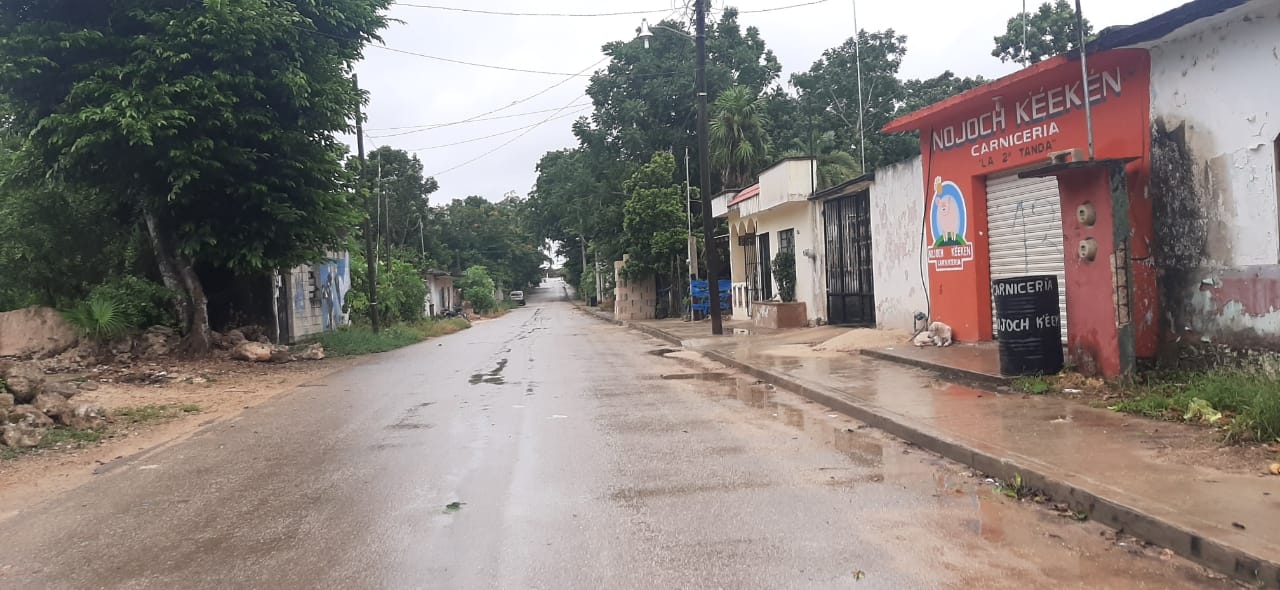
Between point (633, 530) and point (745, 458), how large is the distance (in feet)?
7.05

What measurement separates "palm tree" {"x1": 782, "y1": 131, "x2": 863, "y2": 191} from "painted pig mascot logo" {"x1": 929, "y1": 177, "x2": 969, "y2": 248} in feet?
22.9

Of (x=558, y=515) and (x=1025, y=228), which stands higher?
(x=1025, y=228)

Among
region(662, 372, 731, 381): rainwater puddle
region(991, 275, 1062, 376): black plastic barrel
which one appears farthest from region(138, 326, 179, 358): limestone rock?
region(991, 275, 1062, 376): black plastic barrel

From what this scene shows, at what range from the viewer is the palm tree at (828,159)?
22.8 metres

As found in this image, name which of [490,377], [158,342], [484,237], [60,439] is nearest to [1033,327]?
[490,377]

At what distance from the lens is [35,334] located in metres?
17.1

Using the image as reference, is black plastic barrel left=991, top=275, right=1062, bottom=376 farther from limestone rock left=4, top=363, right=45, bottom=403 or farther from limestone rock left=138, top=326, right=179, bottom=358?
limestone rock left=138, top=326, right=179, bottom=358

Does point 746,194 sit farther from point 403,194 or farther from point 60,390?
point 403,194

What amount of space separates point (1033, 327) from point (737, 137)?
27.1 meters

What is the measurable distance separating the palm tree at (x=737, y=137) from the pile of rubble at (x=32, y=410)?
91.7 ft

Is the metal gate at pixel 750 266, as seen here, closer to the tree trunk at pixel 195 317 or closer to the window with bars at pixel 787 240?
the window with bars at pixel 787 240

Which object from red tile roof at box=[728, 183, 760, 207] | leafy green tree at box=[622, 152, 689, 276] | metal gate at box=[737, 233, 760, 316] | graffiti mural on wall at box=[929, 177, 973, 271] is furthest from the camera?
leafy green tree at box=[622, 152, 689, 276]

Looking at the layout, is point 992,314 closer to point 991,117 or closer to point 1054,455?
point 991,117

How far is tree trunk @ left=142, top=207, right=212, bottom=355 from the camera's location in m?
17.7
